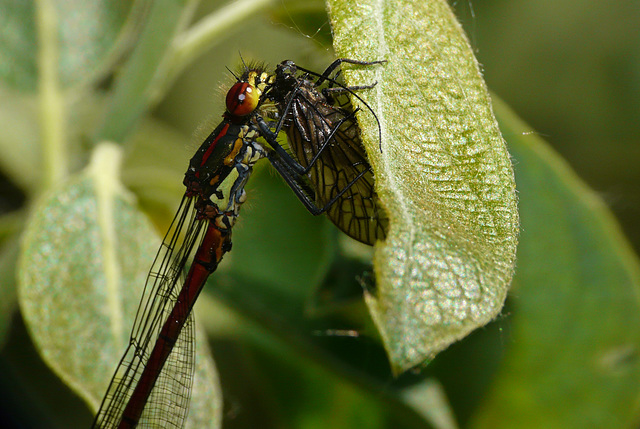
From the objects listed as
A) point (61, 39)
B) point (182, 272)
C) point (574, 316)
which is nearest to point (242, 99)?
point (182, 272)

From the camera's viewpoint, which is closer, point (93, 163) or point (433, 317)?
point (433, 317)

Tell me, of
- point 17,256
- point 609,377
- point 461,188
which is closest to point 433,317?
point 461,188

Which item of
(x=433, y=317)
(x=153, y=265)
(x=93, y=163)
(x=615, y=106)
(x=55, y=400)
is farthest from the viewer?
(x=615, y=106)

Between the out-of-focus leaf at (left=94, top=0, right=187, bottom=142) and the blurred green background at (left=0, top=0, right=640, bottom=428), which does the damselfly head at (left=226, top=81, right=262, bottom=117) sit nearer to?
the blurred green background at (left=0, top=0, right=640, bottom=428)

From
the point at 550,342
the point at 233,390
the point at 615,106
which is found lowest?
the point at 550,342

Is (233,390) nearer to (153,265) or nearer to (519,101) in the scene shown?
(153,265)

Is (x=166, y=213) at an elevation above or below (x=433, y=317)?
above

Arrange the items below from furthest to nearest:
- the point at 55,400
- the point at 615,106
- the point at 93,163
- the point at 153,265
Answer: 1. the point at 615,106
2. the point at 55,400
3. the point at 93,163
4. the point at 153,265

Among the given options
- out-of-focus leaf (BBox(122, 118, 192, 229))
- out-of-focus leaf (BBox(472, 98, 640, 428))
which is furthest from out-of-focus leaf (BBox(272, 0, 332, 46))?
out-of-focus leaf (BBox(472, 98, 640, 428))
